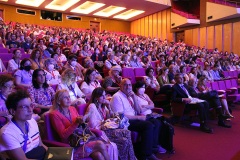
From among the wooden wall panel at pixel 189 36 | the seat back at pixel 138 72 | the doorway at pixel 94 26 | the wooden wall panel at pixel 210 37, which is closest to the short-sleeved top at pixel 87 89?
the seat back at pixel 138 72

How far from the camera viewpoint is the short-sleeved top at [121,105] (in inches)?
112

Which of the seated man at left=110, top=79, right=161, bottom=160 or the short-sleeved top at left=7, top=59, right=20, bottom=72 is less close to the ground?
the short-sleeved top at left=7, top=59, right=20, bottom=72

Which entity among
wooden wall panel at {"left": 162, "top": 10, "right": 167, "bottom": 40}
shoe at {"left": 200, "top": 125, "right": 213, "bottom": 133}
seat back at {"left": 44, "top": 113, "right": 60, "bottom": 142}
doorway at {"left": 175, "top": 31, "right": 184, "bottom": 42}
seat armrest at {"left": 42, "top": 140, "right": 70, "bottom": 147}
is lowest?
shoe at {"left": 200, "top": 125, "right": 213, "bottom": 133}

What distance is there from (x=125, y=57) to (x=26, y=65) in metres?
3.35

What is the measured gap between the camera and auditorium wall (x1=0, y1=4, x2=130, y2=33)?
653 inches

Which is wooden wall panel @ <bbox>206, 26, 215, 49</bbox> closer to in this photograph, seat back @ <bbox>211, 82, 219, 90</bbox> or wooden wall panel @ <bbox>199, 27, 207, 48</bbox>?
wooden wall panel @ <bbox>199, 27, 207, 48</bbox>

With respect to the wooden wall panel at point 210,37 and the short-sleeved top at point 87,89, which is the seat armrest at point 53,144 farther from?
the wooden wall panel at point 210,37

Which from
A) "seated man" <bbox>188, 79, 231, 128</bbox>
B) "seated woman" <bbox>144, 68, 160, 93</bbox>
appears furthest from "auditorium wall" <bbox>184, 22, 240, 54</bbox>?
"seated man" <bbox>188, 79, 231, 128</bbox>

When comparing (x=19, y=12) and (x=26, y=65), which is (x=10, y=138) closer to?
(x=26, y=65)

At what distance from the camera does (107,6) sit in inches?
658

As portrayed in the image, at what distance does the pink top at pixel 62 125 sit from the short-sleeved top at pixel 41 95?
31.0 inches

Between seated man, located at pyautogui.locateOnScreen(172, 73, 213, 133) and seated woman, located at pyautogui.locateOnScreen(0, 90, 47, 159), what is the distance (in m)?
2.67

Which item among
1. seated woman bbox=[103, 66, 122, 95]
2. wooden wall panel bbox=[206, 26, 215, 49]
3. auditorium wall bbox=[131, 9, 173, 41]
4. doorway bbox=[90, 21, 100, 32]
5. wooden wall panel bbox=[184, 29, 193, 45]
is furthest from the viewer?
doorway bbox=[90, 21, 100, 32]

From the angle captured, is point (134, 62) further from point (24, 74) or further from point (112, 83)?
point (24, 74)
